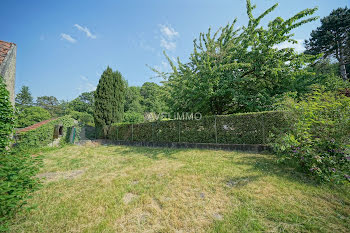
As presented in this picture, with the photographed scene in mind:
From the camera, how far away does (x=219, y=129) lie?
7648mm

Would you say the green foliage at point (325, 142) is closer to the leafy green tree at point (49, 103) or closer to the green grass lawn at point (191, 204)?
the green grass lawn at point (191, 204)

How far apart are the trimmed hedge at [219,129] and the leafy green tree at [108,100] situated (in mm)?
7483

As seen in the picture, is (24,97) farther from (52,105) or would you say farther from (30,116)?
(30,116)

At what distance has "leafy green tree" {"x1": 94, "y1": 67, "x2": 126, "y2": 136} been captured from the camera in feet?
55.8

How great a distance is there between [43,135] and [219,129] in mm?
14036

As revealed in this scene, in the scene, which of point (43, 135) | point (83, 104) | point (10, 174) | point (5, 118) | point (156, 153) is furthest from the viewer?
point (83, 104)

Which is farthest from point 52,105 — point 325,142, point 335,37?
point 335,37

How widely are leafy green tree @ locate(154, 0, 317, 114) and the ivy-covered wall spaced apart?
10925mm

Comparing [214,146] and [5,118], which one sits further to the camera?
[214,146]

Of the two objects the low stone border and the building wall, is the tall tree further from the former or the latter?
the building wall

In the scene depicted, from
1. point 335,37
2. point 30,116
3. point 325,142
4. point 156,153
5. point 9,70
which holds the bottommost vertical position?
point 156,153

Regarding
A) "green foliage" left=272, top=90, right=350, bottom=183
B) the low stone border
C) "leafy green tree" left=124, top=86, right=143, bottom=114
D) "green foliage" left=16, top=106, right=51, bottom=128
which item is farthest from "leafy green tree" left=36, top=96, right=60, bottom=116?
"green foliage" left=272, top=90, right=350, bottom=183

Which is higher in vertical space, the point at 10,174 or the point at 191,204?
the point at 10,174

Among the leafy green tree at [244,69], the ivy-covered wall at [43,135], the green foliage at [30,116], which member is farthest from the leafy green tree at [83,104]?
the leafy green tree at [244,69]
